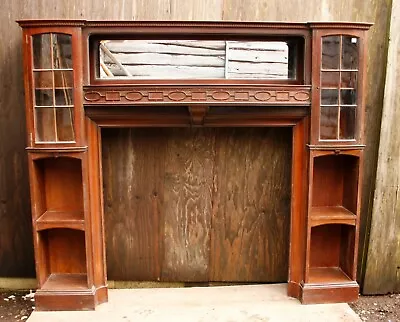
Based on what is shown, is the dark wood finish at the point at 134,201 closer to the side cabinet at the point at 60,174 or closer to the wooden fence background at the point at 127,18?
the side cabinet at the point at 60,174

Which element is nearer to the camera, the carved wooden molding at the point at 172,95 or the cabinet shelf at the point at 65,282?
the carved wooden molding at the point at 172,95

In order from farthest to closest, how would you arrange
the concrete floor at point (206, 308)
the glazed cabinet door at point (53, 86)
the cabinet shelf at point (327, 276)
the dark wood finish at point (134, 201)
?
the dark wood finish at point (134, 201)
the cabinet shelf at point (327, 276)
the concrete floor at point (206, 308)
the glazed cabinet door at point (53, 86)

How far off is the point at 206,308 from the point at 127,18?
1.57m

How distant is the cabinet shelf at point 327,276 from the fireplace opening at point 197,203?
8.0 inches

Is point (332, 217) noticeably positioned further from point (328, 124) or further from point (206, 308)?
point (206, 308)

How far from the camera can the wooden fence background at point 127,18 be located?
213 centimetres

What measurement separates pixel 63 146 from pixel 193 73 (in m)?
0.78

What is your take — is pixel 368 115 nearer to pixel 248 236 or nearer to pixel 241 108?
pixel 241 108

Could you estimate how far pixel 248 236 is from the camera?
2.34m

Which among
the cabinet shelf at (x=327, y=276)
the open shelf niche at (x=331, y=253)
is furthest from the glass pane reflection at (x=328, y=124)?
the cabinet shelf at (x=327, y=276)

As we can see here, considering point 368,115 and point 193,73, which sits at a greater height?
point 193,73

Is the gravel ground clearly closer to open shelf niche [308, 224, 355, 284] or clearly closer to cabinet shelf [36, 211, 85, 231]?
open shelf niche [308, 224, 355, 284]

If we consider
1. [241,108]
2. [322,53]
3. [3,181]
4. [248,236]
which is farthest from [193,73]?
[3,181]

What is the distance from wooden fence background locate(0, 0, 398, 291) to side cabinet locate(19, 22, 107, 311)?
0.28m
